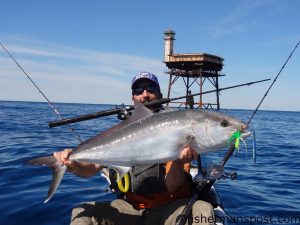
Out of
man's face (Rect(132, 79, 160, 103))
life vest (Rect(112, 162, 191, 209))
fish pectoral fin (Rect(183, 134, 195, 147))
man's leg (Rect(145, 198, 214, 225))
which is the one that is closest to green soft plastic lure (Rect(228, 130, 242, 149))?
fish pectoral fin (Rect(183, 134, 195, 147))

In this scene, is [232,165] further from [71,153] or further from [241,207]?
[71,153]

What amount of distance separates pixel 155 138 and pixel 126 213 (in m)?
1.92

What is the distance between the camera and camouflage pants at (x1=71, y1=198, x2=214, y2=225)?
5.48m

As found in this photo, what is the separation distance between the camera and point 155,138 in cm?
451

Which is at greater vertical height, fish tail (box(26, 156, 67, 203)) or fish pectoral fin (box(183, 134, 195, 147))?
fish pectoral fin (box(183, 134, 195, 147))

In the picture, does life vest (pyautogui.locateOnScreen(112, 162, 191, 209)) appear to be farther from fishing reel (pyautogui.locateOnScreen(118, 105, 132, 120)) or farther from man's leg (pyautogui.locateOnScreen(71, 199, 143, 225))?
fishing reel (pyautogui.locateOnScreen(118, 105, 132, 120))

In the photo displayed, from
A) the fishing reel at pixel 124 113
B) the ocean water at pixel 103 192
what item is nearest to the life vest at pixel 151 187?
the fishing reel at pixel 124 113

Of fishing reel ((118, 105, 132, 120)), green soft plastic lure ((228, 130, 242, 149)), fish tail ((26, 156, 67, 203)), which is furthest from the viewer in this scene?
fishing reel ((118, 105, 132, 120))

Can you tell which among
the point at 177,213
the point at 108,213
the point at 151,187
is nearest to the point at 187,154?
the point at 177,213

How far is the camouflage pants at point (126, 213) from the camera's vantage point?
216 inches

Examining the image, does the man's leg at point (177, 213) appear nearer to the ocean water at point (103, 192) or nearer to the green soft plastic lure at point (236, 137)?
the green soft plastic lure at point (236, 137)

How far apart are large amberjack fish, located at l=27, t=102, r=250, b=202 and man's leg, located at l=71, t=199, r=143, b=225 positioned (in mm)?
945

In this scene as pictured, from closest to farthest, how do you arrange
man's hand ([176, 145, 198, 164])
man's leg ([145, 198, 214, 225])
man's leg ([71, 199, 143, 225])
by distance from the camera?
man's hand ([176, 145, 198, 164])
man's leg ([145, 198, 214, 225])
man's leg ([71, 199, 143, 225])

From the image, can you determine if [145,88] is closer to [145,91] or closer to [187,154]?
[145,91]
